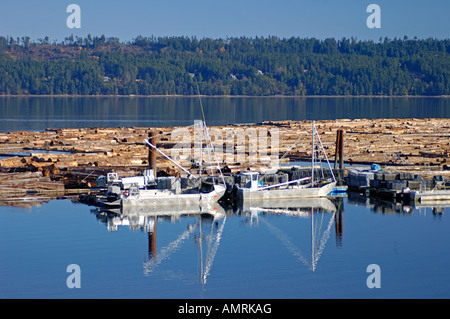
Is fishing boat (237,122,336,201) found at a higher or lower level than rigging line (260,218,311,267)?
higher

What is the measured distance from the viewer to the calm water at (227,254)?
3281cm

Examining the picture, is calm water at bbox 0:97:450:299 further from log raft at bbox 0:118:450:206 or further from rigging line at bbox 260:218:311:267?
log raft at bbox 0:118:450:206

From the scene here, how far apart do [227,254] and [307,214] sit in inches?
436

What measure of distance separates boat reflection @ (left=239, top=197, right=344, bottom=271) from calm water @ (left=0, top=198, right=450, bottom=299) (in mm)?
112

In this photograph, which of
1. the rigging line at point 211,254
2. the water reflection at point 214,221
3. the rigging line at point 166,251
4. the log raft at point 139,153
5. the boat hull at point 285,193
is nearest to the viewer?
the rigging line at point 211,254

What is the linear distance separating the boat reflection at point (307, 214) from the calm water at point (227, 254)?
11 cm

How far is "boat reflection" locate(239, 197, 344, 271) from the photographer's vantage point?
41.6 m

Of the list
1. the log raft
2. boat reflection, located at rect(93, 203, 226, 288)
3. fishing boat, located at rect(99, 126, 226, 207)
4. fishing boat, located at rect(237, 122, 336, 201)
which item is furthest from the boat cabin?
the log raft

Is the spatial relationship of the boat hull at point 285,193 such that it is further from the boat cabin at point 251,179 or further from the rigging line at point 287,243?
the rigging line at point 287,243

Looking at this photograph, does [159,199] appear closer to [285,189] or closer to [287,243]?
[285,189]

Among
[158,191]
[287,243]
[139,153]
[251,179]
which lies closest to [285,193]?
[251,179]

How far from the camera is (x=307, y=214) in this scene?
48.6m

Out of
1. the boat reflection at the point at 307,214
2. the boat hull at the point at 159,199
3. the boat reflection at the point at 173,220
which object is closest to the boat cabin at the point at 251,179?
the boat reflection at the point at 307,214
